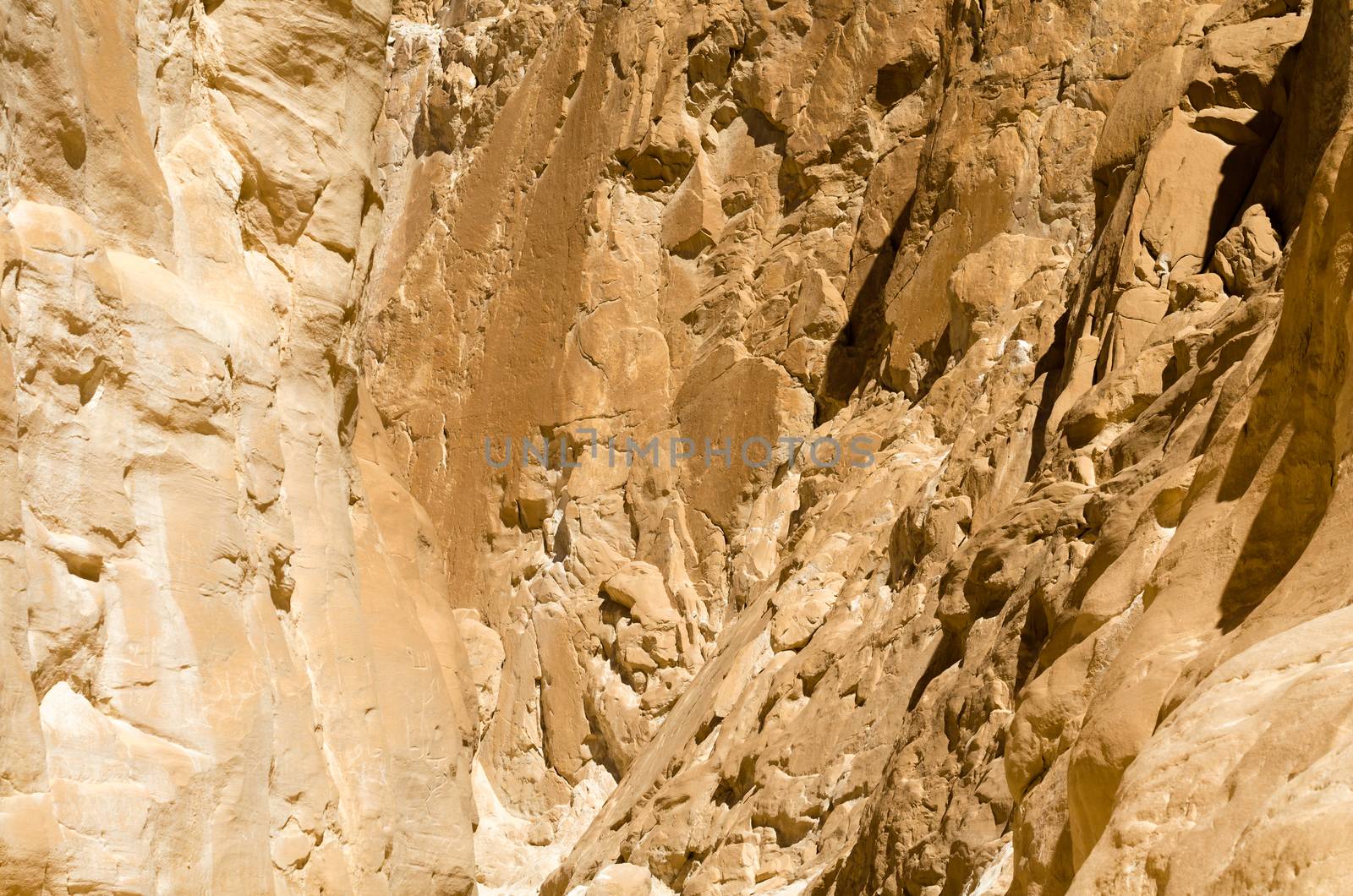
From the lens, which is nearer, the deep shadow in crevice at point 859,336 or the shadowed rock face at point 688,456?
the shadowed rock face at point 688,456

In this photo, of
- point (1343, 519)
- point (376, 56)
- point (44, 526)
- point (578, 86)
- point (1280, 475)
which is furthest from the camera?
point (578, 86)

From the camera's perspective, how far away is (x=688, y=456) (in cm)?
2212

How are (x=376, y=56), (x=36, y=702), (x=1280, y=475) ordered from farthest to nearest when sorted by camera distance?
(x=376, y=56) < (x=36, y=702) < (x=1280, y=475)

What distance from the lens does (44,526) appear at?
264 inches

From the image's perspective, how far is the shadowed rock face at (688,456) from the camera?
5301 mm

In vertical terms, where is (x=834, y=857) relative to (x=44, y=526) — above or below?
below

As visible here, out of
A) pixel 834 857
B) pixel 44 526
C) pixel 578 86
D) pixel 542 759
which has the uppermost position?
pixel 578 86

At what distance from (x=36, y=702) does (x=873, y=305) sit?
15636mm

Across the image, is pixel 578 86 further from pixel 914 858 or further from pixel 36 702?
pixel 36 702

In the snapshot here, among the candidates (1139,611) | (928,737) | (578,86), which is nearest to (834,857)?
(928,737)

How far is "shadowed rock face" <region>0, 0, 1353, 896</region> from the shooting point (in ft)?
17.4

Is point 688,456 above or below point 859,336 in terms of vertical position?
below

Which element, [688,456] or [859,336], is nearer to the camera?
[859,336]

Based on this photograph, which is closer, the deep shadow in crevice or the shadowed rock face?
the shadowed rock face
